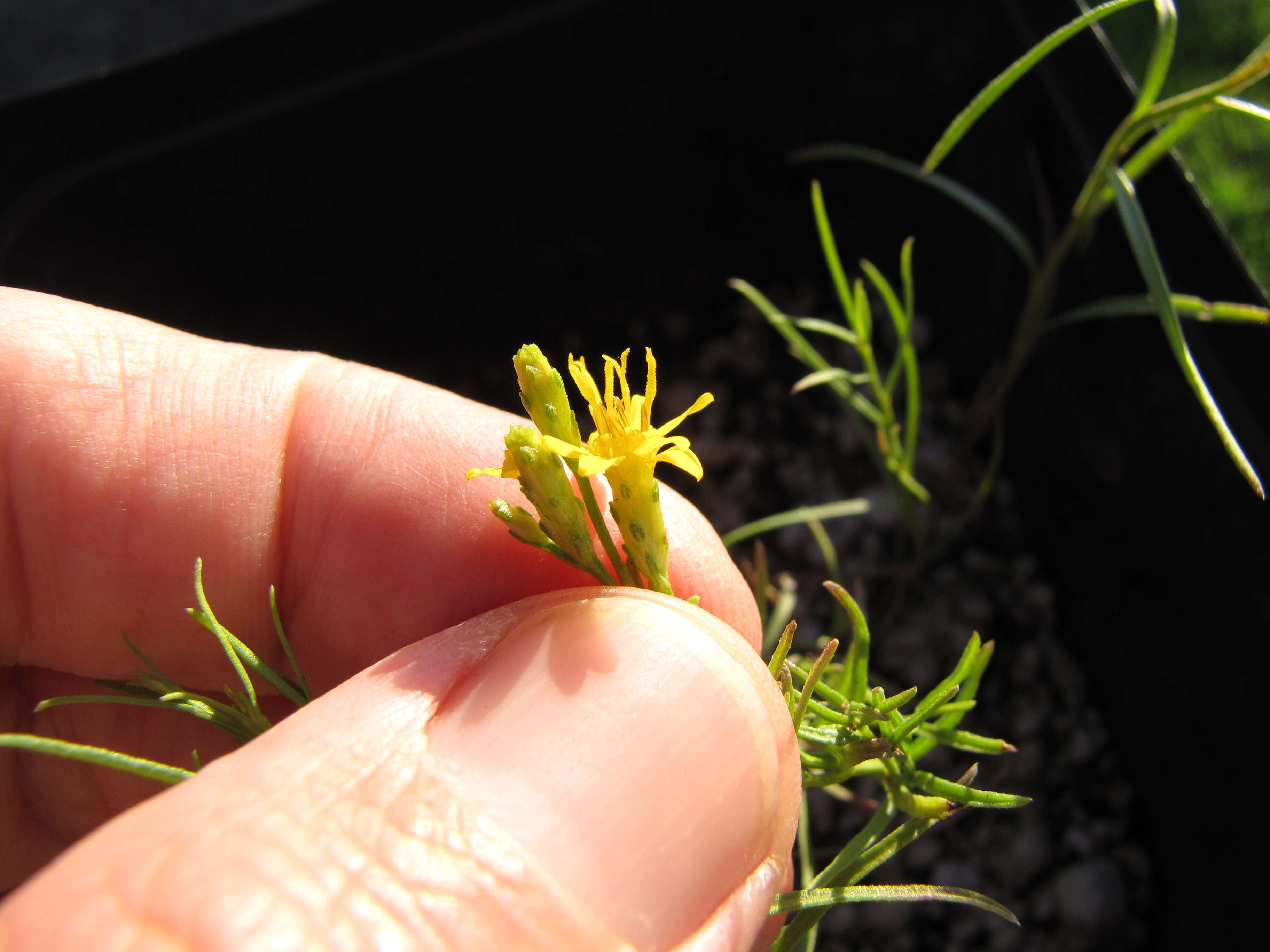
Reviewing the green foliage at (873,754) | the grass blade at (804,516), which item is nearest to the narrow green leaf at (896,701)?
the green foliage at (873,754)

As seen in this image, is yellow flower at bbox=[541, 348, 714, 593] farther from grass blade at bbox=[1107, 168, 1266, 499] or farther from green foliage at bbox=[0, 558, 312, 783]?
grass blade at bbox=[1107, 168, 1266, 499]

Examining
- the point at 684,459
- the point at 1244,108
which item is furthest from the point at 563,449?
the point at 1244,108

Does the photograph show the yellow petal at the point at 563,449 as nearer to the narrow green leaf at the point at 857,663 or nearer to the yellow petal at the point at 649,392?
the yellow petal at the point at 649,392

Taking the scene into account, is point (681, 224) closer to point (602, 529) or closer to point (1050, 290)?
point (1050, 290)

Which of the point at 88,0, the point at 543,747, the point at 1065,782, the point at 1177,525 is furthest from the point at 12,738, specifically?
the point at 88,0

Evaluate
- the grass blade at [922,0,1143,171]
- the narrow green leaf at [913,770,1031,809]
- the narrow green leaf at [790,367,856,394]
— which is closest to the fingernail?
the narrow green leaf at [913,770,1031,809]
